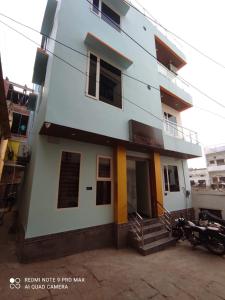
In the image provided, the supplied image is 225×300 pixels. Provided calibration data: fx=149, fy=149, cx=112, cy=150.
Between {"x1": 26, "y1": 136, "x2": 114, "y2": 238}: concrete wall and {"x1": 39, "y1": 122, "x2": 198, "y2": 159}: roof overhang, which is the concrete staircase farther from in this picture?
{"x1": 39, "y1": 122, "x2": 198, "y2": 159}: roof overhang

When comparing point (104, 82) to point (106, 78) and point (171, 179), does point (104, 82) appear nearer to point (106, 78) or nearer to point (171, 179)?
point (106, 78)

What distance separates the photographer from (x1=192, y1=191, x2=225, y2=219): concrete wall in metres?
8.84

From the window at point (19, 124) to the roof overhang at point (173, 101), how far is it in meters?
12.7

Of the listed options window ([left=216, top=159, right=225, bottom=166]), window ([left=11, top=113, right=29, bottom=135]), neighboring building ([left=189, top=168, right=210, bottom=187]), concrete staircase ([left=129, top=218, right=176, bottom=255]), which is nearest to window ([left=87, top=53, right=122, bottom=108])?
concrete staircase ([left=129, top=218, right=176, bottom=255])

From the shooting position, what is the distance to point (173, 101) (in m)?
10.2

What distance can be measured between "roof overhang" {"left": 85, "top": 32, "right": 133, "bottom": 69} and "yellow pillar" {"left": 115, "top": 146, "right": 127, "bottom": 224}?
3606 mm

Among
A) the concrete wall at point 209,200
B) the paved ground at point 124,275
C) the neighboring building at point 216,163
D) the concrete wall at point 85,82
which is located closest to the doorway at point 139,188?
the concrete wall at point 85,82

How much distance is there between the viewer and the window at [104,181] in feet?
18.8

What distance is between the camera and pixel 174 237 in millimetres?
6062

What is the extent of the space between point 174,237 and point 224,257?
1643mm

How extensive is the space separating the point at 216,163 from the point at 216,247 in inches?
1116

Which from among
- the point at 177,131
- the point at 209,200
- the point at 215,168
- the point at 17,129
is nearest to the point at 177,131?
the point at 177,131

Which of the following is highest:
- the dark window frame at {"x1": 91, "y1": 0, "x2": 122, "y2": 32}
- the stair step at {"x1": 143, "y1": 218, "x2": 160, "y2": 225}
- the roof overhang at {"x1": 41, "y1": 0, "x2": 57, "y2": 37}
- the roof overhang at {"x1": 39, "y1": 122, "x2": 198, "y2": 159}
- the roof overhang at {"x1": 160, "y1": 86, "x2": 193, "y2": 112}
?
the dark window frame at {"x1": 91, "y1": 0, "x2": 122, "y2": 32}

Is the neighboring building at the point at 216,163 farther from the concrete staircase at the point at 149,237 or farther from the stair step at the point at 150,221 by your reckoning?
the concrete staircase at the point at 149,237
